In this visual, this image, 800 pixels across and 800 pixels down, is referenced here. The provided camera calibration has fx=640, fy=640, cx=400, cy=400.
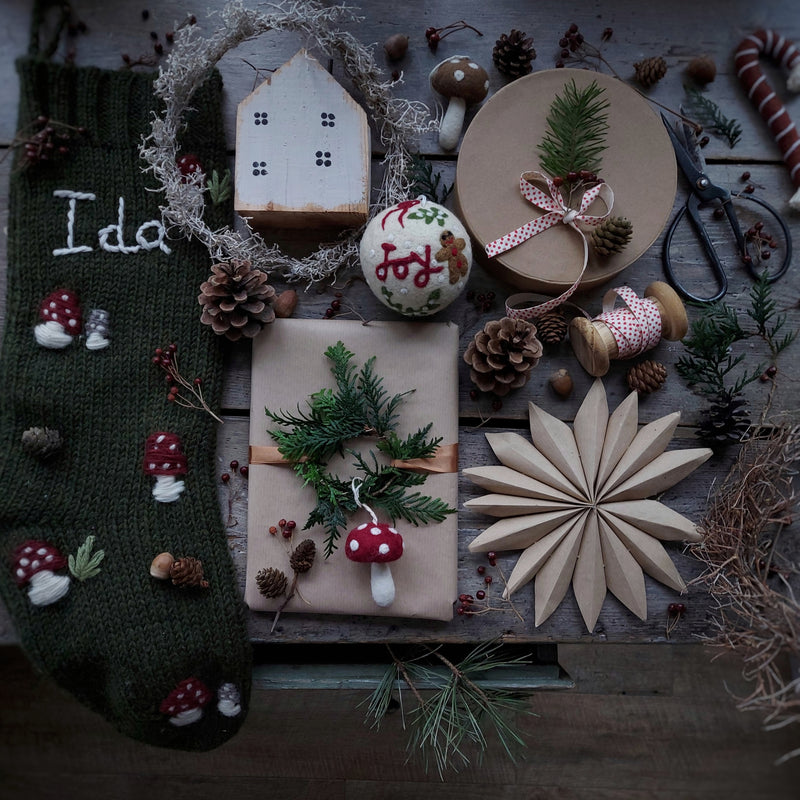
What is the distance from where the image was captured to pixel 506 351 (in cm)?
95

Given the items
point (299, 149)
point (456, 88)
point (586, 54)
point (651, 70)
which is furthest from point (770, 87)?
point (299, 149)

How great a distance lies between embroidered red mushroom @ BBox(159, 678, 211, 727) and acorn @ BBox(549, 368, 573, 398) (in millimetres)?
704

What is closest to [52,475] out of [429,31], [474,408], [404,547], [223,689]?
[223,689]

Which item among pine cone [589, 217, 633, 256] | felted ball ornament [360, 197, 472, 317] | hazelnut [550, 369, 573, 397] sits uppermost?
pine cone [589, 217, 633, 256]

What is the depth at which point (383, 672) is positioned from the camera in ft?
3.47

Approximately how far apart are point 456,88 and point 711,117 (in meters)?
0.45

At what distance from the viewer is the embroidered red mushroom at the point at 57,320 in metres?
0.95

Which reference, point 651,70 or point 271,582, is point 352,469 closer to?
point 271,582

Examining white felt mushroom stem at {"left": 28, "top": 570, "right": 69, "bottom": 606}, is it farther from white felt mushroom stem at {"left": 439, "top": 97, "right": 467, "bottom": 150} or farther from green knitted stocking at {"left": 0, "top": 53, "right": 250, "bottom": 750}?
white felt mushroom stem at {"left": 439, "top": 97, "right": 467, "bottom": 150}

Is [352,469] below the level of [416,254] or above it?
below

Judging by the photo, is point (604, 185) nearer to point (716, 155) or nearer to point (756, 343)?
point (716, 155)

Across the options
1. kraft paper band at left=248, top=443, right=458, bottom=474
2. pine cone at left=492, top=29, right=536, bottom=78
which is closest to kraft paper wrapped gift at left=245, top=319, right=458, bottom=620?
kraft paper band at left=248, top=443, right=458, bottom=474

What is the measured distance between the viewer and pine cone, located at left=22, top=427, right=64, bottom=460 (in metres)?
0.92

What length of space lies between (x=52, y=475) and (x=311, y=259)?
1.67 ft
